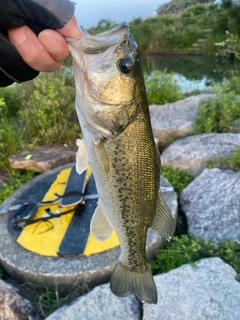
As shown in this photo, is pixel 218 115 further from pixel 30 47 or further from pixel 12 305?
pixel 30 47

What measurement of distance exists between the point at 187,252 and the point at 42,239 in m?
1.33

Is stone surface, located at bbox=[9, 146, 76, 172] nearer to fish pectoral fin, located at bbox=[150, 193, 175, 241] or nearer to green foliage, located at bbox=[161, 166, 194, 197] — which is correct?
green foliage, located at bbox=[161, 166, 194, 197]

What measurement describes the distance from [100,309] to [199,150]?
264 centimetres

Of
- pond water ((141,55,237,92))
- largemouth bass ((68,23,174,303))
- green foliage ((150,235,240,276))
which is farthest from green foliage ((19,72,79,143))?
pond water ((141,55,237,92))

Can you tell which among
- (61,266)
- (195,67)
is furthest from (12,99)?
(195,67)

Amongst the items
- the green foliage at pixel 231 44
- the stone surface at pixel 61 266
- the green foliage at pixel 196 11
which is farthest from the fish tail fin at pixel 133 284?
the green foliage at pixel 196 11

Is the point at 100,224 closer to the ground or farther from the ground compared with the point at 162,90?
farther from the ground

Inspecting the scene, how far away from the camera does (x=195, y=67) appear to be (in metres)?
15.0

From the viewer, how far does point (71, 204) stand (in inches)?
146

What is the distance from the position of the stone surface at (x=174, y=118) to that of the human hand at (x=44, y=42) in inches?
150

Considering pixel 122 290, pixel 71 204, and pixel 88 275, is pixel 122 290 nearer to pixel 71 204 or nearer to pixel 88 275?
pixel 88 275

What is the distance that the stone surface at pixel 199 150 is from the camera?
4609 mm

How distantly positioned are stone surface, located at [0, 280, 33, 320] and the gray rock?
0.94m

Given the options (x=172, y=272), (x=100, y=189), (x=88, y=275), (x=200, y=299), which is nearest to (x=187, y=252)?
(x=172, y=272)
